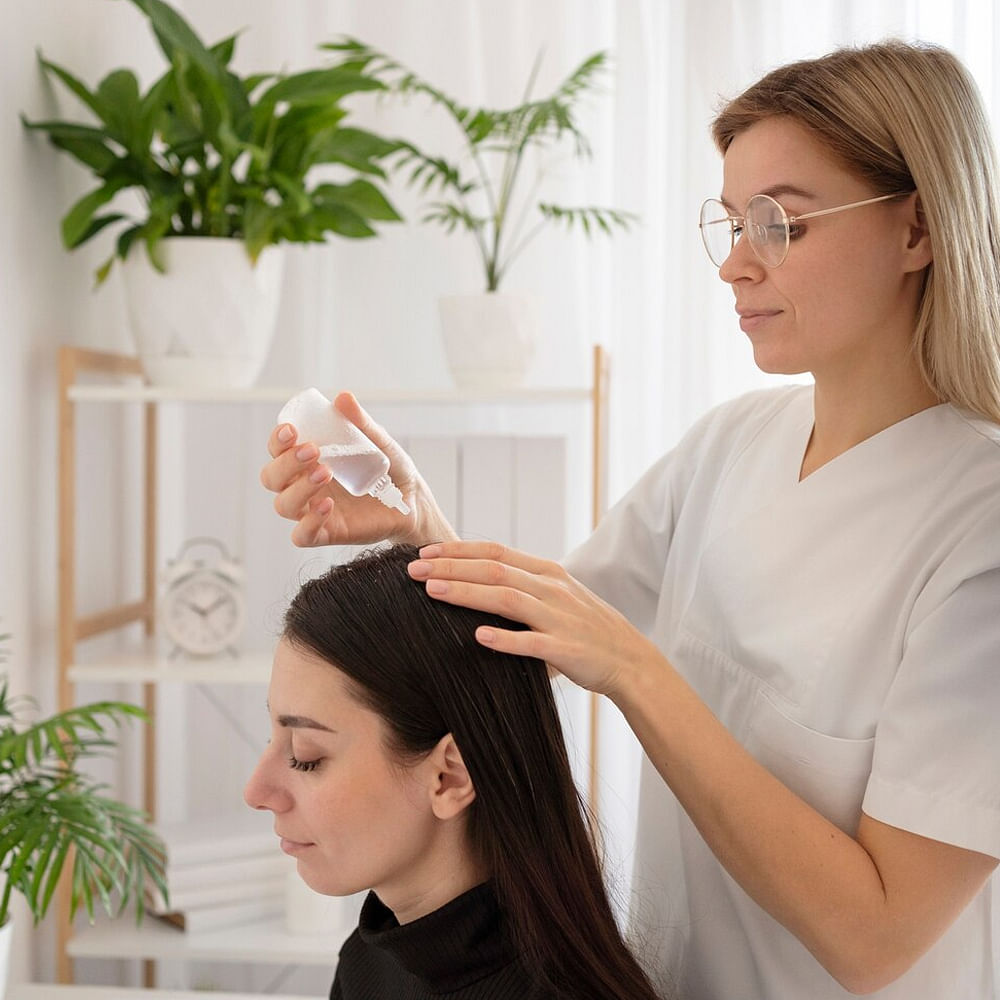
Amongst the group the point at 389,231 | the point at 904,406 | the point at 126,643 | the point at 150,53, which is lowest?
the point at 126,643

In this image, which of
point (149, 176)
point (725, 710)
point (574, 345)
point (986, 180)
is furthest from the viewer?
point (574, 345)

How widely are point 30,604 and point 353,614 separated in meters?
1.27

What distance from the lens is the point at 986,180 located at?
1008 millimetres

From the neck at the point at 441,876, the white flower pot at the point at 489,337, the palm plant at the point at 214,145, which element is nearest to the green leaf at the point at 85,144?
the palm plant at the point at 214,145

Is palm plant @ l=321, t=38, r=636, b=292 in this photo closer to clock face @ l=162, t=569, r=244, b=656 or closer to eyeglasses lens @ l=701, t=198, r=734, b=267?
clock face @ l=162, t=569, r=244, b=656

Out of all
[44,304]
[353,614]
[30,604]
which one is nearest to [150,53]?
[44,304]

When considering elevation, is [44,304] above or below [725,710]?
above

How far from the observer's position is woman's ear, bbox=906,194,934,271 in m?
1.01

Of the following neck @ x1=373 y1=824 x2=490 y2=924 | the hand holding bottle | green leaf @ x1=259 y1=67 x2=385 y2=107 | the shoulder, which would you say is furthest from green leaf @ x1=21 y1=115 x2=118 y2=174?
neck @ x1=373 y1=824 x2=490 y2=924

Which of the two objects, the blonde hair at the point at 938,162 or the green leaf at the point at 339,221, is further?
the green leaf at the point at 339,221

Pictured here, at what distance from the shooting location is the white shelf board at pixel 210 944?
6.86ft

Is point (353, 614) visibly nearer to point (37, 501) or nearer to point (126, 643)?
point (37, 501)

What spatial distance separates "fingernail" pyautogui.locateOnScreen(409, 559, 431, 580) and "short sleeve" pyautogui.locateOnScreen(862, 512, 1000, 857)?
0.37 meters

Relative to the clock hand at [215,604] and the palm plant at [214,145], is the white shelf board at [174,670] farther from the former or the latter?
the palm plant at [214,145]
